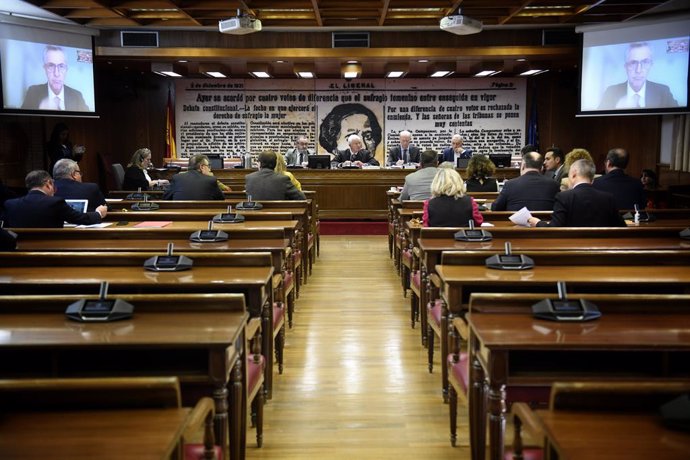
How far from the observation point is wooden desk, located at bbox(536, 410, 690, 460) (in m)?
1.67

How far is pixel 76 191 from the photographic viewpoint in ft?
20.1

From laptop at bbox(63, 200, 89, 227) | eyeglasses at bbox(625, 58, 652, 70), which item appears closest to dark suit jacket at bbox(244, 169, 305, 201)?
laptop at bbox(63, 200, 89, 227)

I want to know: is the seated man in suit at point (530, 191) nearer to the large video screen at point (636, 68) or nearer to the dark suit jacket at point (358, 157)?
the large video screen at point (636, 68)

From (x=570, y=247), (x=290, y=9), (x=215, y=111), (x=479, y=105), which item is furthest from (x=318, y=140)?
(x=570, y=247)

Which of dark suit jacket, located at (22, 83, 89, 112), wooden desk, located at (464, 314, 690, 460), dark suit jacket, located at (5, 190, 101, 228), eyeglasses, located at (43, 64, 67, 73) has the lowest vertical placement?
wooden desk, located at (464, 314, 690, 460)

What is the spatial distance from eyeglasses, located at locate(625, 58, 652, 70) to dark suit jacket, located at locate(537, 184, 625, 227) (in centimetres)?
525

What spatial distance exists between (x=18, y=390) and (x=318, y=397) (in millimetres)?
2298

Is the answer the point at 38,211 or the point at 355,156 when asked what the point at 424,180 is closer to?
the point at 38,211

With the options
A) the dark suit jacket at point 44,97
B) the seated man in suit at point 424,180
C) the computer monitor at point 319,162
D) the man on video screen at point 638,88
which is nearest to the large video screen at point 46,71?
the dark suit jacket at point 44,97

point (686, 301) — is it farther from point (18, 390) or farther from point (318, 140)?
point (318, 140)

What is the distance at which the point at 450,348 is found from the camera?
3.52 metres

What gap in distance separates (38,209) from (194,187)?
2.15 meters

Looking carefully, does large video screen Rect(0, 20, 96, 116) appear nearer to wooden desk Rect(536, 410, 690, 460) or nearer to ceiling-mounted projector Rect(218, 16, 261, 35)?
ceiling-mounted projector Rect(218, 16, 261, 35)

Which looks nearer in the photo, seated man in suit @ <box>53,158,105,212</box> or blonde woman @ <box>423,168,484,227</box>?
blonde woman @ <box>423,168,484,227</box>
